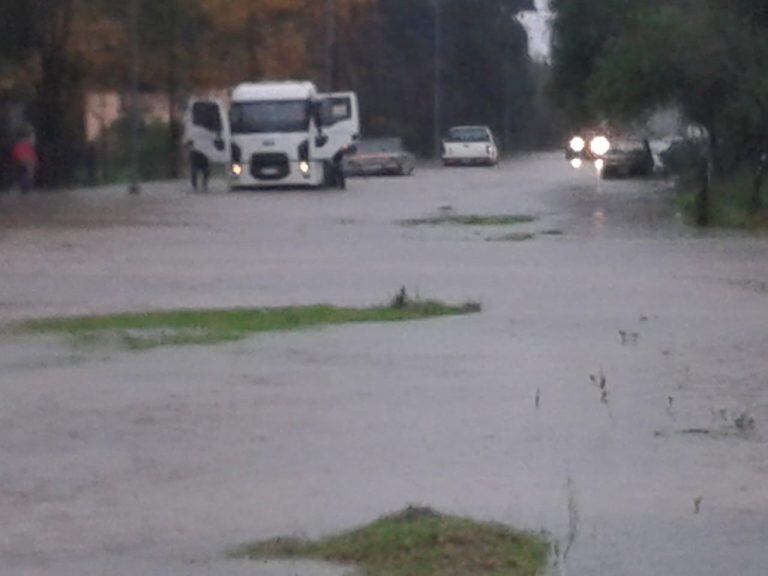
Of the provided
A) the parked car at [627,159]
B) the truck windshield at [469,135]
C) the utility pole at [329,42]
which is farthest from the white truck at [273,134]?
the truck windshield at [469,135]

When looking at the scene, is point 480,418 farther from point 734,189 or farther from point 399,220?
point 734,189

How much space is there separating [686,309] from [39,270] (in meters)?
8.81

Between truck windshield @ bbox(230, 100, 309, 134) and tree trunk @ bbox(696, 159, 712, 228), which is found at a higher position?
truck windshield @ bbox(230, 100, 309, 134)

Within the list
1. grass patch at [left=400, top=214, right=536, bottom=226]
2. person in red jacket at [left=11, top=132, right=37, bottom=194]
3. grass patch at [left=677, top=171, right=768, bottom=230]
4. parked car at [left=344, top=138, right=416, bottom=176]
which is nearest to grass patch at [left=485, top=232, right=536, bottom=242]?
grass patch at [left=400, top=214, right=536, bottom=226]

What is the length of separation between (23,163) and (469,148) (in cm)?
3445

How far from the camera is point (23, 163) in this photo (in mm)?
51594

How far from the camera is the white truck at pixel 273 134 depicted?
5434 cm

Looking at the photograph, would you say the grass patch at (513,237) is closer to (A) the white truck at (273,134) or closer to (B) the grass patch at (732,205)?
(B) the grass patch at (732,205)

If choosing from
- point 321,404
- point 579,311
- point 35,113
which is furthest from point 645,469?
point 35,113

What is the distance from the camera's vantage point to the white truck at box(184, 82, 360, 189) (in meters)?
54.3

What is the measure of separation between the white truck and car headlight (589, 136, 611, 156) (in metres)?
16.3

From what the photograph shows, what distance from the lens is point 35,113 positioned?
56781 mm

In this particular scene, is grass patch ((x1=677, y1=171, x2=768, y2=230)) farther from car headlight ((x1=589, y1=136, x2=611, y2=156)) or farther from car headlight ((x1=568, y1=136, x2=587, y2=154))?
car headlight ((x1=568, y1=136, x2=587, y2=154))

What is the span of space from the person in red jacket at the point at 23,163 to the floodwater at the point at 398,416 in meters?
26.3
